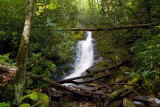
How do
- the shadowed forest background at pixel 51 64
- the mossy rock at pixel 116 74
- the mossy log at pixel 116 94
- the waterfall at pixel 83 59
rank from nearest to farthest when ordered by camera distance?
the shadowed forest background at pixel 51 64 → the mossy log at pixel 116 94 → the mossy rock at pixel 116 74 → the waterfall at pixel 83 59

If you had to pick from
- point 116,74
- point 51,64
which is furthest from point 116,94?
point 116,74

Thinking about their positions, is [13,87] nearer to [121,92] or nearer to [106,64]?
[121,92]

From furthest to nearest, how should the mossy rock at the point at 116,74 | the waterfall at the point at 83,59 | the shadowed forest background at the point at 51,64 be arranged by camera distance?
1. the waterfall at the point at 83,59
2. the mossy rock at the point at 116,74
3. the shadowed forest background at the point at 51,64

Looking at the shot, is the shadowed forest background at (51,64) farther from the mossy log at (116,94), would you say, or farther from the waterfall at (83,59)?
the waterfall at (83,59)

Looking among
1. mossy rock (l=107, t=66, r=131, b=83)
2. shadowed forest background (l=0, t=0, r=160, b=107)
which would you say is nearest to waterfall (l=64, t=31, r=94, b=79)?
shadowed forest background (l=0, t=0, r=160, b=107)

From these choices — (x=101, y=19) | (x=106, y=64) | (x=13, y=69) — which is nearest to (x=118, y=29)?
(x=101, y=19)

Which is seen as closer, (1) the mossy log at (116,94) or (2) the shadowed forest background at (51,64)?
(2) the shadowed forest background at (51,64)

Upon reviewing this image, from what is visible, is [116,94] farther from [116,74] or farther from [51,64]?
[116,74]

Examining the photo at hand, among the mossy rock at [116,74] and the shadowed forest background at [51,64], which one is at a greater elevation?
the shadowed forest background at [51,64]

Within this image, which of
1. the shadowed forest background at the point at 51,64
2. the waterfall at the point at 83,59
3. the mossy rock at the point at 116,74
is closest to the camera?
the shadowed forest background at the point at 51,64

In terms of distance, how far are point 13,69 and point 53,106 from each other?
5.81 ft

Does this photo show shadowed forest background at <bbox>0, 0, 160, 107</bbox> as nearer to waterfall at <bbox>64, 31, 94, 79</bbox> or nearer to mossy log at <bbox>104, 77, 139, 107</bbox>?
mossy log at <bbox>104, 77, 139, 107</bbox>

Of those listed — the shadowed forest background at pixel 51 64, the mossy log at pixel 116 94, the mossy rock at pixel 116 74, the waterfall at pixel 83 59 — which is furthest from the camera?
the waterfall at pixel 83 59

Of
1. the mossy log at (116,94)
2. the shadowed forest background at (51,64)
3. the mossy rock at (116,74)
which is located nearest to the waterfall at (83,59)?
the shadowed forest background at (51,64)
